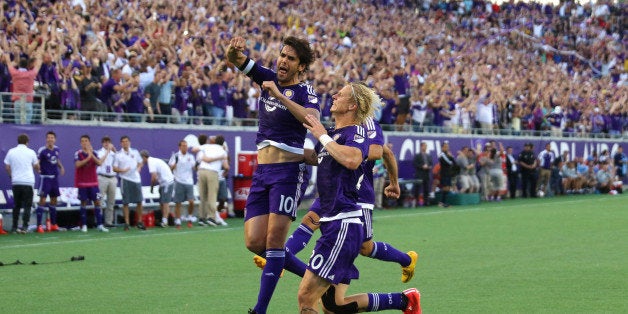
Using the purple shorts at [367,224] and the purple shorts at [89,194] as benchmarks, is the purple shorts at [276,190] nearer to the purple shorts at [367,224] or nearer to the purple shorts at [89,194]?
the purple shorts at [367,224]

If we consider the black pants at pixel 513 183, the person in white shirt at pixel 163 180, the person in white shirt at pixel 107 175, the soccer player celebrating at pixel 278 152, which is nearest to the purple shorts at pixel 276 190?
the soccer player celebrating at pixel 278 152

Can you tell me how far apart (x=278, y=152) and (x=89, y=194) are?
494 inches

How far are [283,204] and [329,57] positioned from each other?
23.2m

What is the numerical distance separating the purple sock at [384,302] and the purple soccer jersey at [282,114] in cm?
179

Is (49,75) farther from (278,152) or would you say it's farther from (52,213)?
(278,152)

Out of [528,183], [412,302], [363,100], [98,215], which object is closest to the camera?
[363,100]

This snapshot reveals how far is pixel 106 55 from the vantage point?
924 inches

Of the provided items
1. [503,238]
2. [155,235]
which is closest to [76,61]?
[155,235]

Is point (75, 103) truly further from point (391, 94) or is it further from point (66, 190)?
point (391, 94)

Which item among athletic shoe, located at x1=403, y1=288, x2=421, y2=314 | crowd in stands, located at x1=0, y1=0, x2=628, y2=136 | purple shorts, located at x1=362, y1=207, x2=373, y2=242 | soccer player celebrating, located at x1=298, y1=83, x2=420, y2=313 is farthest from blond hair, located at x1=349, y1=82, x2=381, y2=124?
crowd in stands, located at x1=0, y1=0, x2=628, y2=136

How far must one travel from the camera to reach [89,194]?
72.6 feet

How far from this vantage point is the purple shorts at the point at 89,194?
866 inches

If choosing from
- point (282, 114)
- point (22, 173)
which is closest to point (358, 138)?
point (282, 114)

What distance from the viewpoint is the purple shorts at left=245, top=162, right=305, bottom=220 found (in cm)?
1016
